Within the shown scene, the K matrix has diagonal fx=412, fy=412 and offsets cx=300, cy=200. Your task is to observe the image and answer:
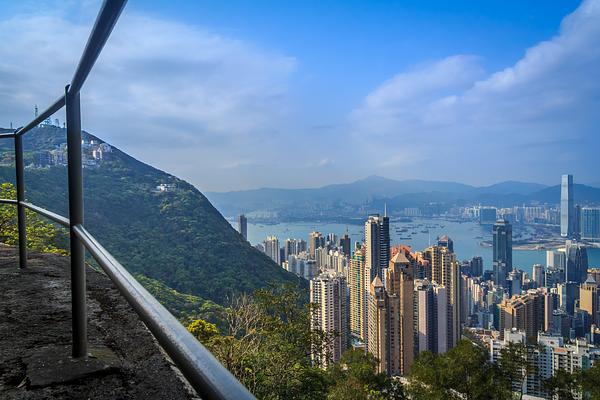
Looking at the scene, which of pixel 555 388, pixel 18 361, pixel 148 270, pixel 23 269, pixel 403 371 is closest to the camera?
pixel 18 361

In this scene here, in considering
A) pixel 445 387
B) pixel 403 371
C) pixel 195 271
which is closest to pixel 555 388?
pixel 445 387

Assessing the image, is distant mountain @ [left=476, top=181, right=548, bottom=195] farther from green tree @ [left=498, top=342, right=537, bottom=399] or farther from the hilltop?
green tree @ [left=498, top=342, right=537, bottom=399]

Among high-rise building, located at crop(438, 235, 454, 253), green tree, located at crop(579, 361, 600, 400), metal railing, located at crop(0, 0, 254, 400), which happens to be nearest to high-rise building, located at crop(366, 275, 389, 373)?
green tree, located at crop(579, 361, 600, 400)

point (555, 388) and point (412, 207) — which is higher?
point (412, 207)

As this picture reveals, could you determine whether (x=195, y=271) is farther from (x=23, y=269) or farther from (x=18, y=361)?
(x=18, y=361)

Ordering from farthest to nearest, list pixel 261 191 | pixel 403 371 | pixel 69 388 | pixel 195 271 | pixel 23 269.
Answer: pixel 261 191 → pixel 403 371 → pixel 195 271 → pixel 23 269 → pixel 69 388

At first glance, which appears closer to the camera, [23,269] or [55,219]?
[55,219]

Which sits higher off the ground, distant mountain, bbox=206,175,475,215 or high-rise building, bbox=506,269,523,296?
distant mountain, bbox=206,175,475,215
